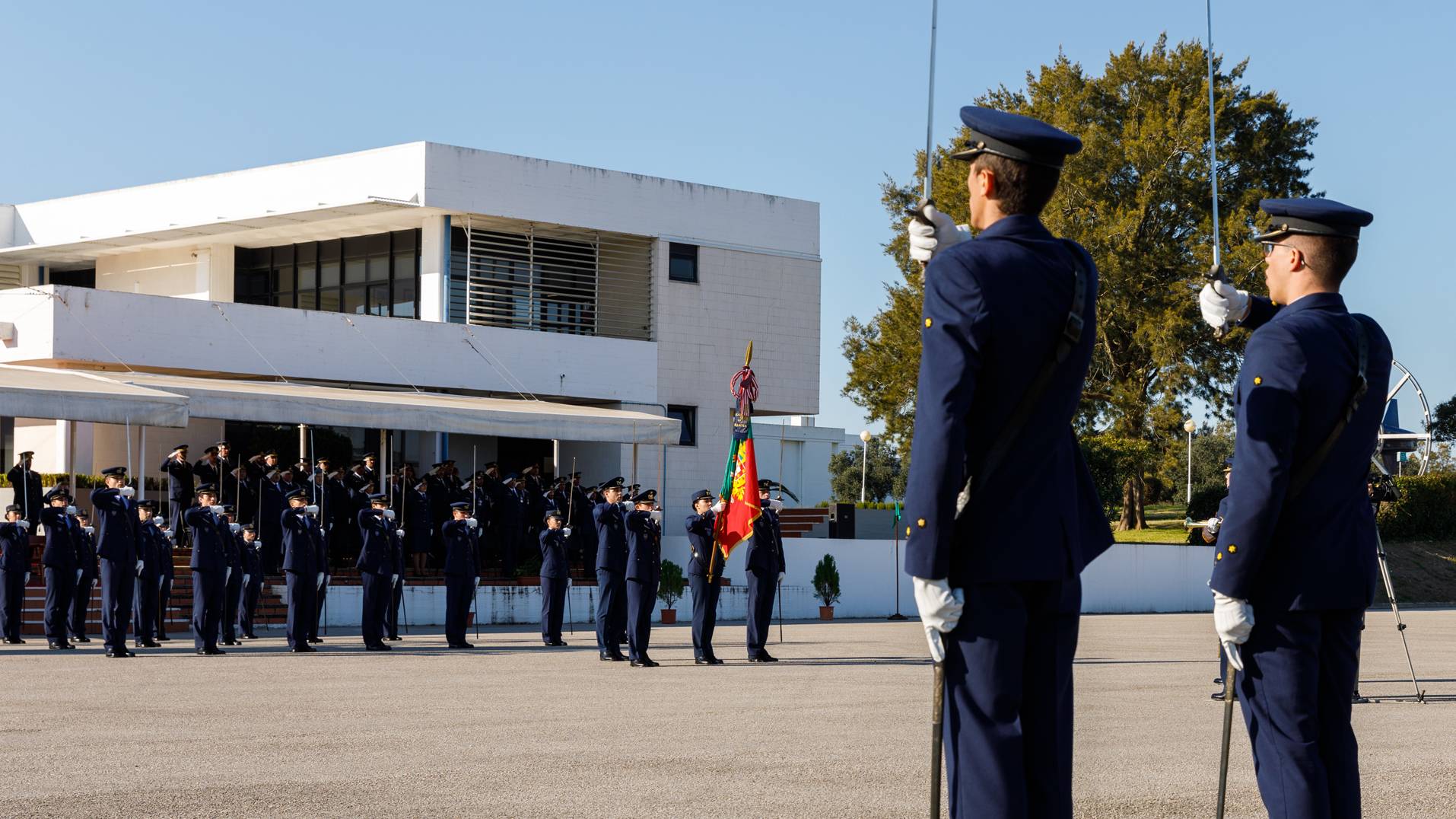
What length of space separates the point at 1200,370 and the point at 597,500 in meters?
26.1

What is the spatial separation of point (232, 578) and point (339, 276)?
704 inches

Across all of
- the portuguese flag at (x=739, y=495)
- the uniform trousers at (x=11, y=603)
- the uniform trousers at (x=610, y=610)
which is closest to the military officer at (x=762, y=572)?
the portuguese flag at (x=739, y=495)

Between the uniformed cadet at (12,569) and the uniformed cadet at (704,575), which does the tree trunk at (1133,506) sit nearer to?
the uniformed cadet at (704,575)

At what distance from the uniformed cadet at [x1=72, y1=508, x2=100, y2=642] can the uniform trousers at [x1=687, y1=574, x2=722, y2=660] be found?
7.30 m

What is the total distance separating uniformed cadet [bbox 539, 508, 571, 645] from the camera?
2058cm

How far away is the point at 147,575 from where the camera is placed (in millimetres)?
18703

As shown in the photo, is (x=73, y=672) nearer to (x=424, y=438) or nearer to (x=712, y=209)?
(x=424, y=438)

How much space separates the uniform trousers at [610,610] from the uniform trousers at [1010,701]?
13.7 m

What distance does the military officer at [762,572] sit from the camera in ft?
59.1

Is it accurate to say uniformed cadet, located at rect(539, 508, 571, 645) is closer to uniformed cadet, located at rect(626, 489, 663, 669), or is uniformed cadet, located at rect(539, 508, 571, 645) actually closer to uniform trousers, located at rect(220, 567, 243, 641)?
uniformed cadet, located at rect(626, 489, 663, 669)

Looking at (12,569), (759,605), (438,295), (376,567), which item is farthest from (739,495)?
(438,295)

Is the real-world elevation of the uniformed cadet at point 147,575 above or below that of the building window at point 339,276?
below

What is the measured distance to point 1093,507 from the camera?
4.68 metres

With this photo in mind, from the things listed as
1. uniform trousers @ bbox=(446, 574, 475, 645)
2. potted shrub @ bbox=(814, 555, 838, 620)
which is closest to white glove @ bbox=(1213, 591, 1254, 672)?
uniform trousers @ bbox=(446, 574, 475, 645)
